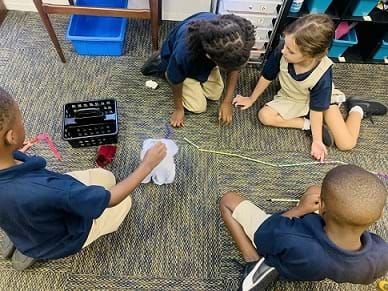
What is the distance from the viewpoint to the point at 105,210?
45.8 inches

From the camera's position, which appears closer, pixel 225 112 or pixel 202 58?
pixel 202 58

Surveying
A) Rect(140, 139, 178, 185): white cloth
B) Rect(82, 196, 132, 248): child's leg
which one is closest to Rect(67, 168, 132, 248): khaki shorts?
Rect(82, 196, 132, 248): child's leg

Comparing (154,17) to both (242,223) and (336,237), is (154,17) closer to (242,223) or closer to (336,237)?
(242,223)

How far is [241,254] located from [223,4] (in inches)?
40.6

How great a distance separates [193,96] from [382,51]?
1.01m

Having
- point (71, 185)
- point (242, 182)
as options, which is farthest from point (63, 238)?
point (242, 182)

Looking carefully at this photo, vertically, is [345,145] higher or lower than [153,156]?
lower

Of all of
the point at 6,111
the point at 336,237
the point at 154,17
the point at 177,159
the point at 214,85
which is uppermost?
the point at 6,111

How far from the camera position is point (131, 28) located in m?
1.87

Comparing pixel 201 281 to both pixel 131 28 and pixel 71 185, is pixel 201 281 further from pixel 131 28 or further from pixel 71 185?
pixel 131 28

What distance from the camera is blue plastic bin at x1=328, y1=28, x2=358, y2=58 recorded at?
1.67 meters

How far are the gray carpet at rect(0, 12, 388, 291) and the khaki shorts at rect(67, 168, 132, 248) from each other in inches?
3.7

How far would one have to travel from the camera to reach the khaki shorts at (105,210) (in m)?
1.14

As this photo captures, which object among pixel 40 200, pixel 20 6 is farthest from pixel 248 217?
pixel 20 6
